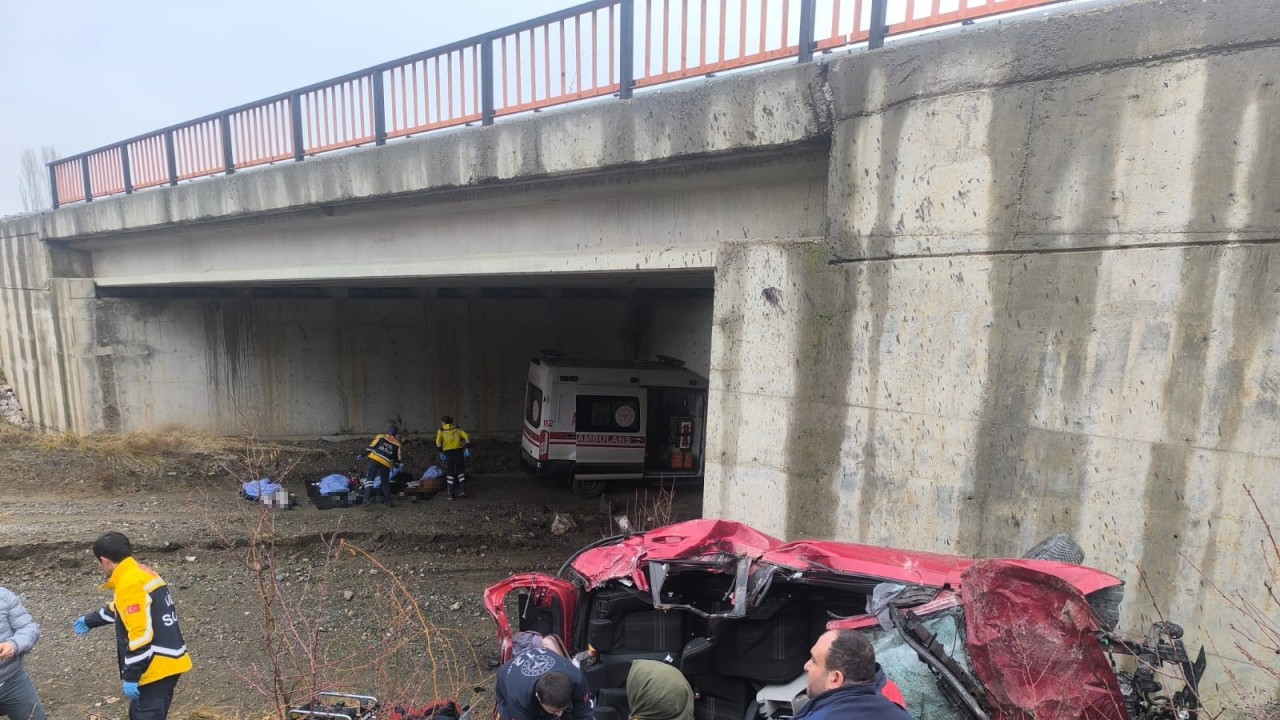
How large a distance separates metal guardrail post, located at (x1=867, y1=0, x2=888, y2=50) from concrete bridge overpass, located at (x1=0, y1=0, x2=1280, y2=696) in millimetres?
243

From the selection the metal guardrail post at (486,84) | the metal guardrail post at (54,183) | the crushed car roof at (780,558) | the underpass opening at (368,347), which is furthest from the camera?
the underpass opening at (368,347)

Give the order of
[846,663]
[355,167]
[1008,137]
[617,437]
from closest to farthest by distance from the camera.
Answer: [846,663]
[1008,137]
[355,167]
[617,437]

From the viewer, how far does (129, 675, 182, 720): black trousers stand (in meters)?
3.51

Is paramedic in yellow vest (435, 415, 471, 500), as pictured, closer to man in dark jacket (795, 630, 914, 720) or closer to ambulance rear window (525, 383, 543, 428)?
ambulance rear window (525, 383, 543, 428)

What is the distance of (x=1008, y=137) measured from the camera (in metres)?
3.29

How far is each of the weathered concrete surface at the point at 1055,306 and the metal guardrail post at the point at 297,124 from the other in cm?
628

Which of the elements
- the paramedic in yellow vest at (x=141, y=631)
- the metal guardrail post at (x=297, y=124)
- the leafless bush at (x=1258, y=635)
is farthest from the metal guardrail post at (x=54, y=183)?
the leafless bush at (x=1258, y=635)

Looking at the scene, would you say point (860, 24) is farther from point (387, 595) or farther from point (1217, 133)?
point (387, 595)

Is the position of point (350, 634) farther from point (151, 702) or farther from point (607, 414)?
point (607, 414)

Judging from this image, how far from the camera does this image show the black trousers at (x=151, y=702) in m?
3.51

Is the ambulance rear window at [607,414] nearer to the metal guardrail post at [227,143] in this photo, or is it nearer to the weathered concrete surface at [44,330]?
the metal guardrail post at [227,143]

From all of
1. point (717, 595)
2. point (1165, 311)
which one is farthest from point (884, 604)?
point (1165, 311)

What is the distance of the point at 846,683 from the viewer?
2260 mm

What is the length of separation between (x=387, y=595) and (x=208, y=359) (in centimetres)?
867
